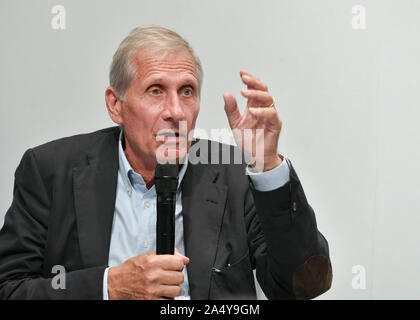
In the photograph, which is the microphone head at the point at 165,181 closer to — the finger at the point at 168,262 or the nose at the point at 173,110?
the finger at the point at 168,262

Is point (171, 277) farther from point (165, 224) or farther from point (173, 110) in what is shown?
point (173, 110)

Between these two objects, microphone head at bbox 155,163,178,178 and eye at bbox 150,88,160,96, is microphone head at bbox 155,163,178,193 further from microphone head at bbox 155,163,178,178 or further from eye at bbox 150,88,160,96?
eye at bbox 150,88,160,96

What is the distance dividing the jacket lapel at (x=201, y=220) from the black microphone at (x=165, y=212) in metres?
0.45

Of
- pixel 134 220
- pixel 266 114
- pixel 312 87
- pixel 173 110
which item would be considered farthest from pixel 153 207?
pixel 312 87

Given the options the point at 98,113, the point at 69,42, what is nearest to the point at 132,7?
the point at 69,42

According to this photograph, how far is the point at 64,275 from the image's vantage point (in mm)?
1586

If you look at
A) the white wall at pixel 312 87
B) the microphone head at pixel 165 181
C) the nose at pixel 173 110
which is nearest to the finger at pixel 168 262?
the microphone head at pixel 165 181

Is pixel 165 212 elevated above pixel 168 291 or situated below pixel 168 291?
above

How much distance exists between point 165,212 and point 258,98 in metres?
0.41

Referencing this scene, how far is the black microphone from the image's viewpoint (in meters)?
1.26

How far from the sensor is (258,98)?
142 cm

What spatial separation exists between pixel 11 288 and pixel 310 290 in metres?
0.93

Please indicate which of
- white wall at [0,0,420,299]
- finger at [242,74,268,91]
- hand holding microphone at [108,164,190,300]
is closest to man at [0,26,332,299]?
finger at [242,74,268,91]

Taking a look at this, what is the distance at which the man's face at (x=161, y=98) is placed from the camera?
1.73 meters
